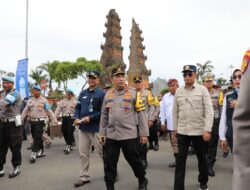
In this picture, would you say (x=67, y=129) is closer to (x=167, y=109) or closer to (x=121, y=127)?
(x=167, y=109)

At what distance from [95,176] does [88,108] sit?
152 cm

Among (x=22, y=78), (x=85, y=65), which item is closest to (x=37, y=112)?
(x=22, y=78)

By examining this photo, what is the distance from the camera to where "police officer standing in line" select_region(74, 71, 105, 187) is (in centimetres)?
598

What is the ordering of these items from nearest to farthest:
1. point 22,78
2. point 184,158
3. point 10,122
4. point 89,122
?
point 184,158 → point 89,122 → point 10,122 → point 22,78

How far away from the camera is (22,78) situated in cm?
1431

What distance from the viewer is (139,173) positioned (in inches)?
208

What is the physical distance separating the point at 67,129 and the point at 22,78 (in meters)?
4.82

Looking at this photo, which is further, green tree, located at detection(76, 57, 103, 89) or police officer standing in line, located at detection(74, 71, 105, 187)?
green tree, located at detection(76, 57, 103, 89)

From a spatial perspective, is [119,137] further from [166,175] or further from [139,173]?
[166,175]

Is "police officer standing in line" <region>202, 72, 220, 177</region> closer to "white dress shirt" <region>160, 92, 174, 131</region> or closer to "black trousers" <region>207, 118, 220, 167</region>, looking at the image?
"black trousers" <region>207, 118, 220, 167</region>

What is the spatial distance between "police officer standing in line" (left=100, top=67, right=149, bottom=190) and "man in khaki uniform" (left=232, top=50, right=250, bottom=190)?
3.86 m

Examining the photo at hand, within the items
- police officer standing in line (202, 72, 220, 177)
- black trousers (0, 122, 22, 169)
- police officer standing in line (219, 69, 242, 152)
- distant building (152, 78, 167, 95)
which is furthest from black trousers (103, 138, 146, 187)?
distant building (152, 78, 167, 95)

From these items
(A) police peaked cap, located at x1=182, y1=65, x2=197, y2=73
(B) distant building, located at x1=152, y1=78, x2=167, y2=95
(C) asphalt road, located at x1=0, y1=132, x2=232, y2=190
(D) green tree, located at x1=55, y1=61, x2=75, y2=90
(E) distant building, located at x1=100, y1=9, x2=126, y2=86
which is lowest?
(C) asphalt road, located at x1=0, y1=132, x2=232, y2=190

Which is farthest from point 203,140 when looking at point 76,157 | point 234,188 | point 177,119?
point 76,157
